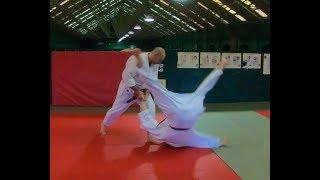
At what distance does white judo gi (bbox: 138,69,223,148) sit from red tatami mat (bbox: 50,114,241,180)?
0.14 m

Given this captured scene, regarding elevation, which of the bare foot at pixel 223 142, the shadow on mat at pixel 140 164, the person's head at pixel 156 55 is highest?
the person's head at pixel 156 55

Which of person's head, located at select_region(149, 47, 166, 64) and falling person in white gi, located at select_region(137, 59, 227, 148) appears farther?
person's head, located at select_region(149, 47, 166, 64)

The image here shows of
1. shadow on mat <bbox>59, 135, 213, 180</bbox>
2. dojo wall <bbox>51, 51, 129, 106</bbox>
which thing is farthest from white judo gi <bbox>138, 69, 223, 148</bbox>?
dojo wall <bbox>51, 51, 129, 106</bbox>

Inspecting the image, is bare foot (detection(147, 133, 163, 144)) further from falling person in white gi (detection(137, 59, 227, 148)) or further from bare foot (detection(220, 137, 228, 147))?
bare foot (detection(220, 137, 228, 147))

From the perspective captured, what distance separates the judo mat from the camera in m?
3.83

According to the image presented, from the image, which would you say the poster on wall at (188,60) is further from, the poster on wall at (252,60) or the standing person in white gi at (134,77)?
the standing person in white gi at (134,77)

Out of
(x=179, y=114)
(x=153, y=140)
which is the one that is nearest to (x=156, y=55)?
(x=179, y=114)

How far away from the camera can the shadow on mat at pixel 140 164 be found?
375 cm

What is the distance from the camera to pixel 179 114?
4695 mm

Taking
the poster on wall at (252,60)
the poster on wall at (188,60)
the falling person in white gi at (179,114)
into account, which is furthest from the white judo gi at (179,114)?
the poster on wall at (252,60)

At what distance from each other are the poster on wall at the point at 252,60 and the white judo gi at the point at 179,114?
514cm
